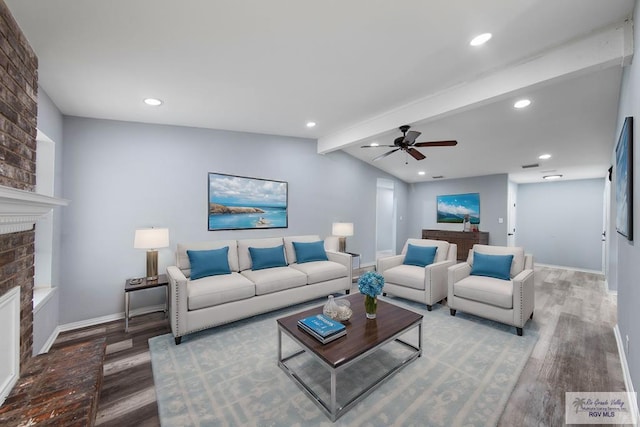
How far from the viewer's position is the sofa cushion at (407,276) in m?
3.53

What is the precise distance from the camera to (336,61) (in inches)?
86.5

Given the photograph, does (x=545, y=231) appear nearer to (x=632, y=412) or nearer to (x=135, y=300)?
(x=632, y=412)

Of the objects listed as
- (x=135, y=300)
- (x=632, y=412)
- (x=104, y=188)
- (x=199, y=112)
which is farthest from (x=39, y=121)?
(x=632, y=412)

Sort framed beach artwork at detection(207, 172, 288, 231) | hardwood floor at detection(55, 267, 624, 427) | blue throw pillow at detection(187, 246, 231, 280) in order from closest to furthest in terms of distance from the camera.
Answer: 1. hardwood floor at detection(55, 267, 624, 427)
2. blue throw pillow at detection(187, 246, 231, 280)
3. framed beach artwork at detection(207, 172, 288, 231)

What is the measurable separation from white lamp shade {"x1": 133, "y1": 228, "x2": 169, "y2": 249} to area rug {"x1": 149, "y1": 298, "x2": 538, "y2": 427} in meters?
1.00

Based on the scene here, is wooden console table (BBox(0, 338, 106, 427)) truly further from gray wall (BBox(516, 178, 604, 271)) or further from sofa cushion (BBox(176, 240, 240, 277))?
gray wall (BBox(516, 178, 604, 271))

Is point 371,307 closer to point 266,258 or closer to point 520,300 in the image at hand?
point 520,300

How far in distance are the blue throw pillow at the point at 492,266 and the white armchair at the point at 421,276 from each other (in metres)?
0.39

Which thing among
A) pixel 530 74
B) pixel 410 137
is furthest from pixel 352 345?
pixel 530 74

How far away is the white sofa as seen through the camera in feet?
8.63

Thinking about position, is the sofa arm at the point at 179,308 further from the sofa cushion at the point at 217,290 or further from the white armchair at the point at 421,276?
the white armchair at the point at 421,276

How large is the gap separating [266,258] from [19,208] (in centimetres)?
242

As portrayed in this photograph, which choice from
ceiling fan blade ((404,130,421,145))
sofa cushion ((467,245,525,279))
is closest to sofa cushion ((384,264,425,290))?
sofa cushion ((467,245,525,279))

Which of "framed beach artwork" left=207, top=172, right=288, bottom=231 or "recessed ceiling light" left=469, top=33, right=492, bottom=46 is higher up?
"recessed ceiling light" left=469, top=33, right=492, bottom=46
